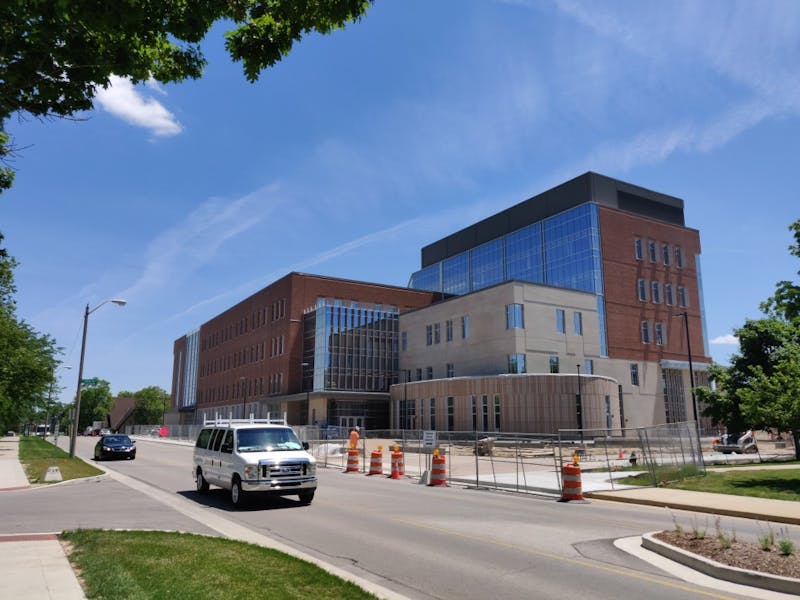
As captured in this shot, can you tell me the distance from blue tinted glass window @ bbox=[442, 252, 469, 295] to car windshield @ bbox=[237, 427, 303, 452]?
77559 millimetres

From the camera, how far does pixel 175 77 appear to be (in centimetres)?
766

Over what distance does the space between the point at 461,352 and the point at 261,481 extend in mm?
47036

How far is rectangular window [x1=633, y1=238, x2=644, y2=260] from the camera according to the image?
230 feet

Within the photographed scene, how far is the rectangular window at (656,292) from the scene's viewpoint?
69750 mm

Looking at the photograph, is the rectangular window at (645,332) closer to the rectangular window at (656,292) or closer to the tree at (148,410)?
the rectangular window at (656,292)

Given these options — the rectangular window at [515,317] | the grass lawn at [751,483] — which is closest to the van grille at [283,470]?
the grass lawn at [751,483]

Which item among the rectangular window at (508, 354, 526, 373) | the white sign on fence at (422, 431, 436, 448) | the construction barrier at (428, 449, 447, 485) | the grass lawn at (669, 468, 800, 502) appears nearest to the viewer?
the grass lawn at (669, 468, 800, 502)

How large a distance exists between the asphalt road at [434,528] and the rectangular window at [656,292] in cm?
5718

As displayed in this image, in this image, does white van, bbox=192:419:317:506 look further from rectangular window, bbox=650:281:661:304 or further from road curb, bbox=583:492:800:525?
rectangular window, bbox=650:281:661:304

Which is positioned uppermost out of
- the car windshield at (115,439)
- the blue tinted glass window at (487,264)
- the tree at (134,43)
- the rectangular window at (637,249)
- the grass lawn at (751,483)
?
the blue tinted glass window at (487,264)

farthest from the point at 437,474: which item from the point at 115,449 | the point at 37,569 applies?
the point at 115,449

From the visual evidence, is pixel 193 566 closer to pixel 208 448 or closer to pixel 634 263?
pixel 208 448

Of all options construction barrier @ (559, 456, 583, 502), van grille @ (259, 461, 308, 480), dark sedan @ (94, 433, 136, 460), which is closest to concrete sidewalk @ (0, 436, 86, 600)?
van grille @ (259, 461, 308, 480)

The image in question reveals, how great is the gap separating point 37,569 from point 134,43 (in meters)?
6.36
